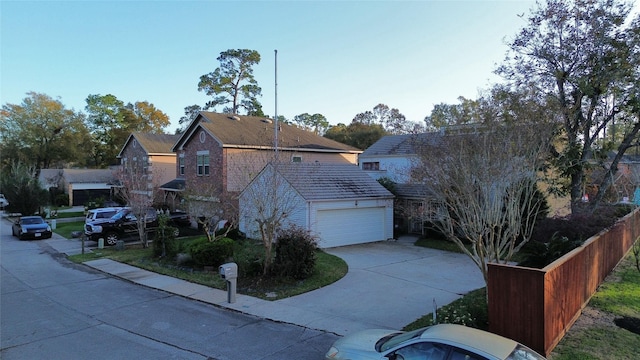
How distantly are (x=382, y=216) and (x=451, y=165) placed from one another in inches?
457

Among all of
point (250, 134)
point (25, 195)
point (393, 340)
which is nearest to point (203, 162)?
point (250, 134)

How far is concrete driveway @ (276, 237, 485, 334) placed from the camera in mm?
9402

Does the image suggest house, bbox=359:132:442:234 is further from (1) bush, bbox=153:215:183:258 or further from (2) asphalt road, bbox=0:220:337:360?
(1) bush, bbox=153:215:183:258

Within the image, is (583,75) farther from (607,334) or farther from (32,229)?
(32,229)

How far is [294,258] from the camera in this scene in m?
12.8

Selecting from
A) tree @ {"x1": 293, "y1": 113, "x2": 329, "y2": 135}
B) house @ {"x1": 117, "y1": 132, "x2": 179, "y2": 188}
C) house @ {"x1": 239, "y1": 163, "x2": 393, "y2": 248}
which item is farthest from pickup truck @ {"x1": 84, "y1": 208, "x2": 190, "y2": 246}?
tree @ {"x1": 293, "y1": 113, "x2": 329, "y2": 135}

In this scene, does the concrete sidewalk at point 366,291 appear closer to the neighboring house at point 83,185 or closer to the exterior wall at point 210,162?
the exterior wall at point 210,162

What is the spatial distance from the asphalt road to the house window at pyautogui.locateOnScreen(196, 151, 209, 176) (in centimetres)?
1423

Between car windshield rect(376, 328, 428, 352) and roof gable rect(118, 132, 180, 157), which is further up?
roof gable rect(118, 132, 180, 157)

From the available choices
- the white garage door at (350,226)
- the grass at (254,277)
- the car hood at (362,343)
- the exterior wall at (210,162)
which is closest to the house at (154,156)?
the exterior wall at (210,162)

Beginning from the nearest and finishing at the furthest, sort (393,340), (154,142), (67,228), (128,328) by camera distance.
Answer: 1. (393,340)
2. (128,328)
3. (67,228)
4. (154,142)

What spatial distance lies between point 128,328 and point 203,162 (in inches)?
764

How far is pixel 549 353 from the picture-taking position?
701 cm

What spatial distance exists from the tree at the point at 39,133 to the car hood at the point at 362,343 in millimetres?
63236
